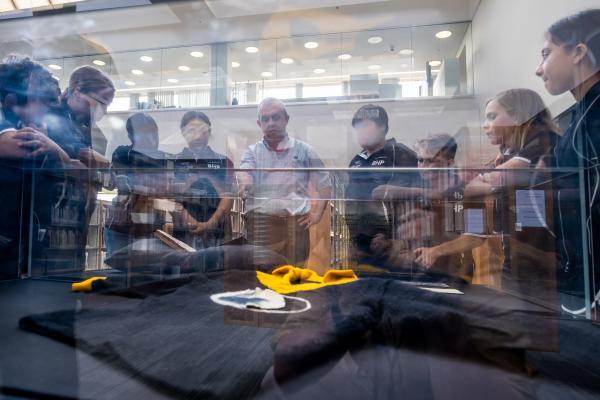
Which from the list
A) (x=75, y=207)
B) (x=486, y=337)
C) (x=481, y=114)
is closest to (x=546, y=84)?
(x=481, y=114)

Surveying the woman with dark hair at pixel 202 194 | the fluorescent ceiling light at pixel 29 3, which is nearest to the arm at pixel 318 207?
the woman with dark hair at pixel 202 194

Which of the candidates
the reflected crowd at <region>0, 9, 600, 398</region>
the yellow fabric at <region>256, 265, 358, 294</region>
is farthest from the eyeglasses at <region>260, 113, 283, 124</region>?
the yellow fabric at <region>256, 265, 358, 294</region>

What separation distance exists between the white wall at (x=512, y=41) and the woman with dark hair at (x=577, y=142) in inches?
2.0

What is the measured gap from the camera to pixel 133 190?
Result: 92 centimetres

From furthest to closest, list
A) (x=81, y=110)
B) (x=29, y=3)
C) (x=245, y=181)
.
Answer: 1. (x=245, y=181)
2. (x=81, y=110)
3. (x=29, y=3)

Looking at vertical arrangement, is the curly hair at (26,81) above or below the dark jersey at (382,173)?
above

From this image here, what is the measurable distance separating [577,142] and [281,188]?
2.60ft

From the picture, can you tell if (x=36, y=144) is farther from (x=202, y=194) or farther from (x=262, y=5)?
(x=262, y=5)

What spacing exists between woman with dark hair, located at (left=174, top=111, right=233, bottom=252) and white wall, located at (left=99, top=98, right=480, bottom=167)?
0.24 feet

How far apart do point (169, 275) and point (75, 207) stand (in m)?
0.52

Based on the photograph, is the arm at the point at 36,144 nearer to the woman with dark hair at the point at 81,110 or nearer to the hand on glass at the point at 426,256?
the woman with dark hair at the point at 81,110

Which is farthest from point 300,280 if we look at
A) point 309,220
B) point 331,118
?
point 331,118

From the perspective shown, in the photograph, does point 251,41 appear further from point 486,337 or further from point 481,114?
point 486,337

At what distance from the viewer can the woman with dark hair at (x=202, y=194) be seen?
96 cm
